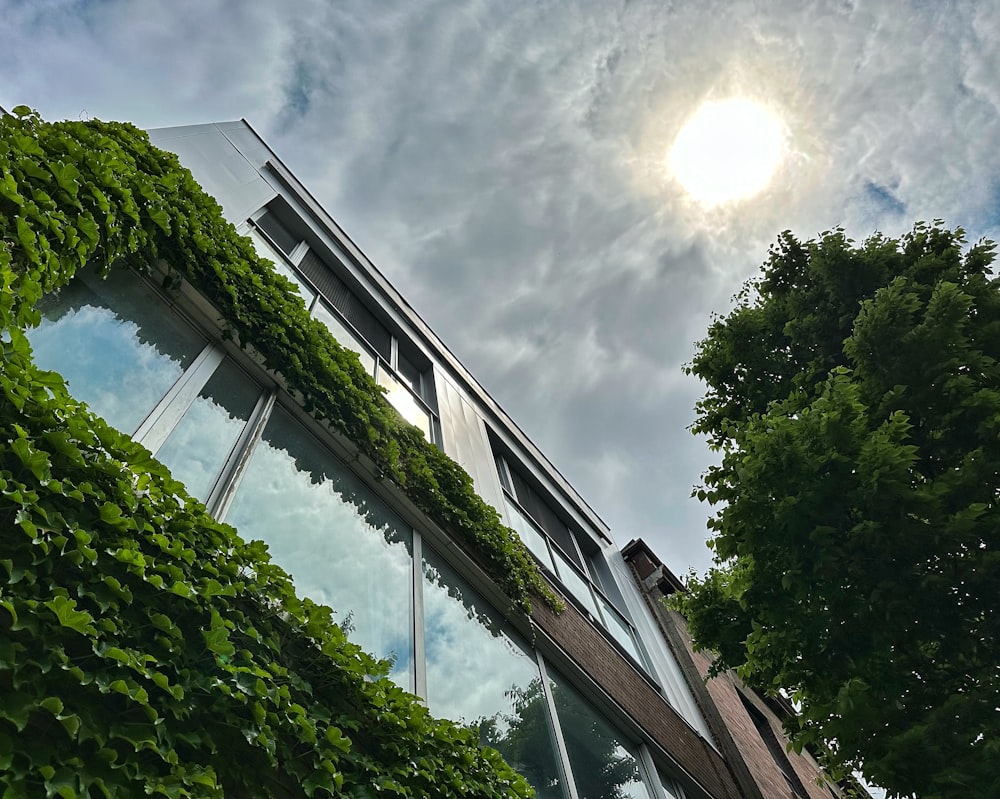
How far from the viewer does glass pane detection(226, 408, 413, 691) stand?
13.5ft

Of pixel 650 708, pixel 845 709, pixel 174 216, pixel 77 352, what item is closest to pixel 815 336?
pixel 845 709

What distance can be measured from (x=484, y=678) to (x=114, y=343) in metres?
3.83

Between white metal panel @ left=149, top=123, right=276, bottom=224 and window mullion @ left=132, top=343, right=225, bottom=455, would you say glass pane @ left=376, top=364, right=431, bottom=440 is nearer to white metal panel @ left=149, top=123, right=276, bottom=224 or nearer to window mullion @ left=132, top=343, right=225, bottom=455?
white metal panel @ left=149, top=123, right=276, bottom=224

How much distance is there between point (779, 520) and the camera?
4844 mm

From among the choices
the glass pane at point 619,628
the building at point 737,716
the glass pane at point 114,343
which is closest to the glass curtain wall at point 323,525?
the glass pane at point 114,343

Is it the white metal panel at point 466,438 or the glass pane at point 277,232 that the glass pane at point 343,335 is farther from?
the white metal panel at point 466,438

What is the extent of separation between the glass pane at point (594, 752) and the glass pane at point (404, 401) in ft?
11.9

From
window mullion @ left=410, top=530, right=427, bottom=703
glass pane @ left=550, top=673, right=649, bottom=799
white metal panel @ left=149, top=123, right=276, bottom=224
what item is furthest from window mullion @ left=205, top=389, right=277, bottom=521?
glass pane @ left=550, top=673, right=649, bottom=799

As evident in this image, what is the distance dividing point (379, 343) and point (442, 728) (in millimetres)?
6677

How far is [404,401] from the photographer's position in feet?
28.2

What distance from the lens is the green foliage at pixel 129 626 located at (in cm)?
216

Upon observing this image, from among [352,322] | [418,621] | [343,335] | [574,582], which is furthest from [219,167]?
[574,582]

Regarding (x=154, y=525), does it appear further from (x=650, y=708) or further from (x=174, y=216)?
(x=650, y=708)

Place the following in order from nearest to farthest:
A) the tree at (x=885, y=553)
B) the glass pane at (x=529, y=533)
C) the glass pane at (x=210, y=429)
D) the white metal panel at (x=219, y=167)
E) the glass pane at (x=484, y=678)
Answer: the glass pane at (x=210, y=429), the tree at (x=885, y=553), the glass pane at (x=484, y=678), the white metal panel at (x=219, y=167), the glass pane at (x=529, y=533)
